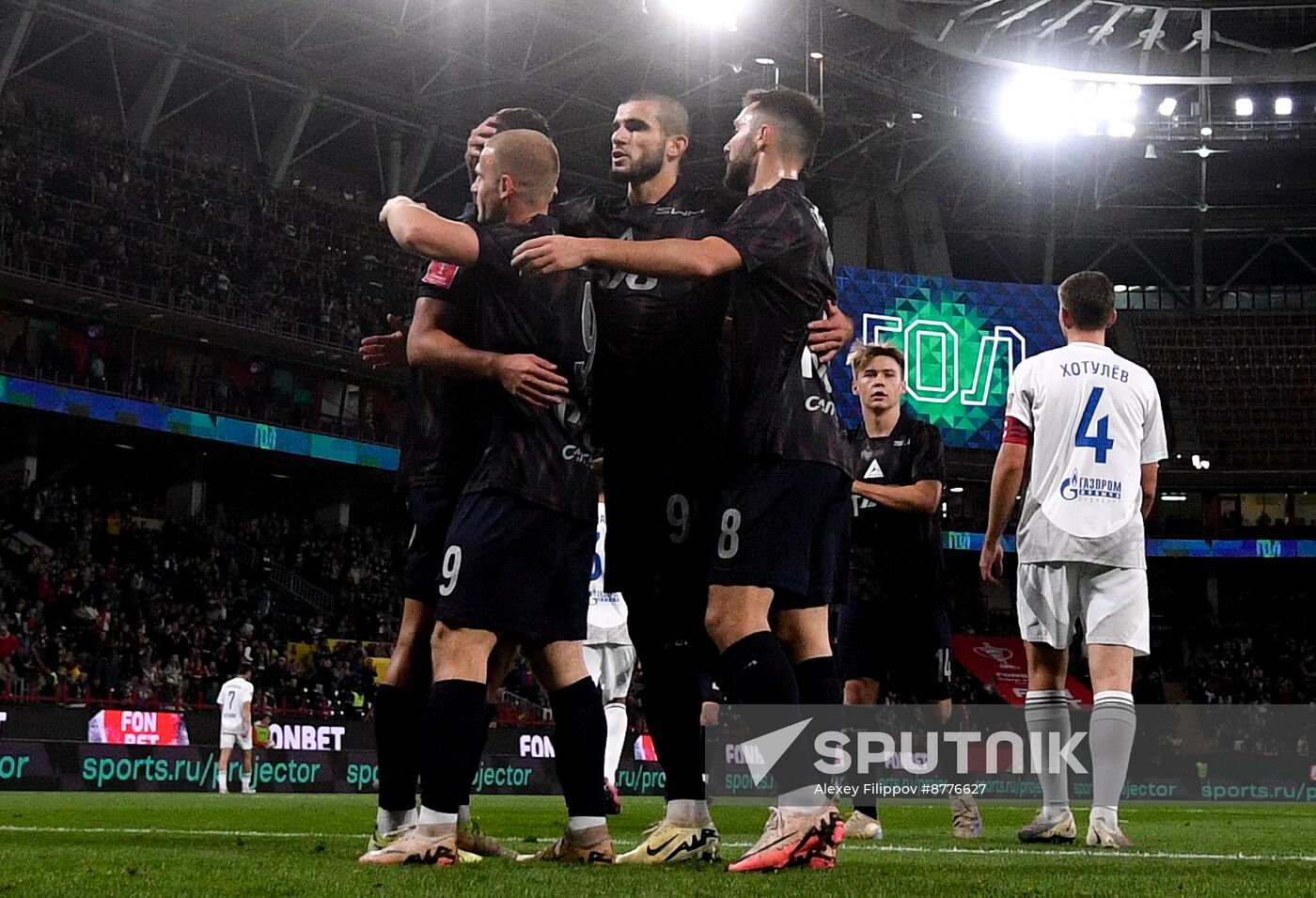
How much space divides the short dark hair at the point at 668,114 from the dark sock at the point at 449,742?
216 cm

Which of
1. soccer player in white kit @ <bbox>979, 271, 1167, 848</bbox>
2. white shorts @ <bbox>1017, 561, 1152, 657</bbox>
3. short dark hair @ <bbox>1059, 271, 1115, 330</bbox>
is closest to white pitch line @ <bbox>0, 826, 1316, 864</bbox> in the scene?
soccer player in white kit @ <bbox>979, 271, 1167, 848</bbox>

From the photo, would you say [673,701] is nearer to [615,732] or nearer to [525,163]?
A: [525,163]

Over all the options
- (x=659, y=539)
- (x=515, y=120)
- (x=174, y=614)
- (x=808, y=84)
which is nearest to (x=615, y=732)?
(x=659, y=539)

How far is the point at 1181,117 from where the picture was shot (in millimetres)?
40281

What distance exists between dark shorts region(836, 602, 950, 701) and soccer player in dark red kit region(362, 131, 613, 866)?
3.12 meters

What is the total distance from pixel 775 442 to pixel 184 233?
2939 centimetres

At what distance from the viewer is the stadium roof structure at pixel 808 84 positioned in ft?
107

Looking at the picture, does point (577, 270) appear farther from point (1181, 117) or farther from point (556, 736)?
point (1181, 117)

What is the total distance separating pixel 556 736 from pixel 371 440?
30056 millimetres

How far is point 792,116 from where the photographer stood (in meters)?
5.29

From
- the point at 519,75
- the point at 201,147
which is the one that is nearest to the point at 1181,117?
the point at 519,75

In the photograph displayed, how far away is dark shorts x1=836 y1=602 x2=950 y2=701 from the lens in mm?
7992

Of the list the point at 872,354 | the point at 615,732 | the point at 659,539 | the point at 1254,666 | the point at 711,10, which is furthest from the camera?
the point at 1254,666

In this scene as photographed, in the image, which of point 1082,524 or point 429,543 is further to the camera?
point 1082,524
